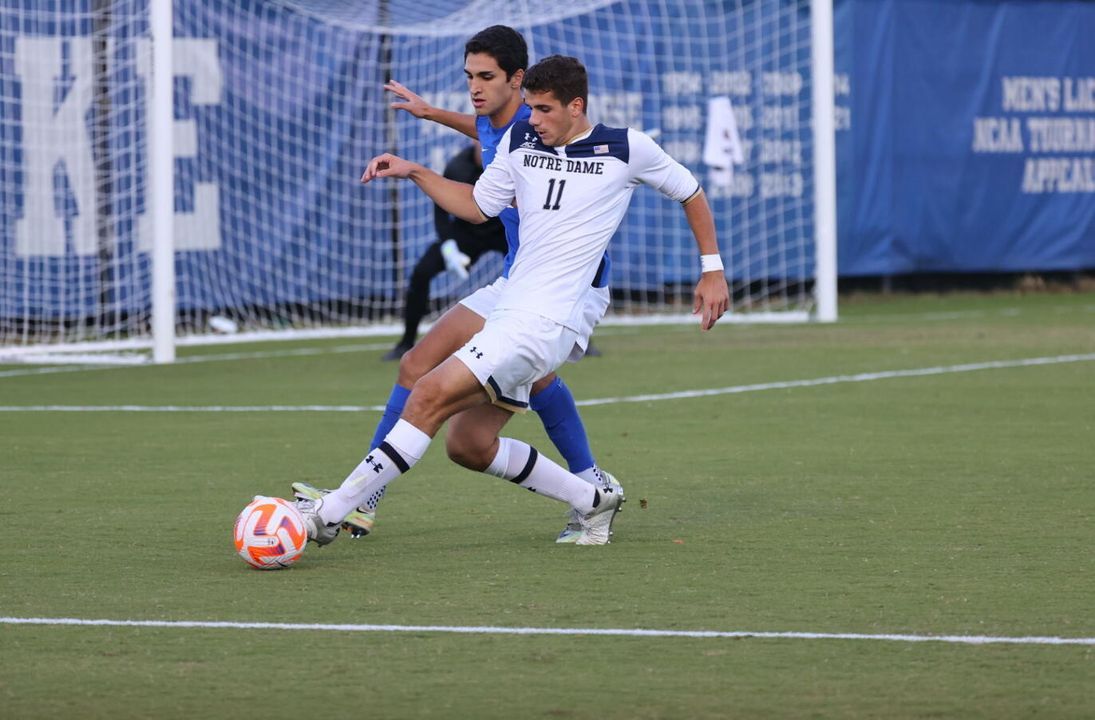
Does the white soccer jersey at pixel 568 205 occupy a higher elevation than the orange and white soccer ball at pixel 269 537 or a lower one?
higher

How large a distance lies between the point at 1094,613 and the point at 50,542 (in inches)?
136

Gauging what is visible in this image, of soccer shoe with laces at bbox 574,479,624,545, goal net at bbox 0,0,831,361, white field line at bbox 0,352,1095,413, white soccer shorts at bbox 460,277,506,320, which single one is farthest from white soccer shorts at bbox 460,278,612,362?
goal net at bbox 0,0,831,361

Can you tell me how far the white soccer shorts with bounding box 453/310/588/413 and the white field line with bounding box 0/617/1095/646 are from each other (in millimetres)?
1192

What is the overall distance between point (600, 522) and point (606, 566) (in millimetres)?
431

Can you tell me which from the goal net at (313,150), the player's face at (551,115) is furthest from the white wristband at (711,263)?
the goal net at (313,150)

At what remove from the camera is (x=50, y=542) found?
6.69 m

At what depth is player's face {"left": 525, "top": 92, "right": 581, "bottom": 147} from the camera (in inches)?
248

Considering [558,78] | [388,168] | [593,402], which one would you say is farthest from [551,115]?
[593,402]

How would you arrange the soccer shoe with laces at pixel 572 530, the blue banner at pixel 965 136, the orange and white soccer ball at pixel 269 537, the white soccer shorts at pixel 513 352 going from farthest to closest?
1. the blue banner at pixel 965 136
2. the soccer shoe with laces at pixel 572 530
3. the white soccer shorts at pixel 513 352
4. the orange and white soccer ball at pixel 269 537

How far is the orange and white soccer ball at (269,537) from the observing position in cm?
608

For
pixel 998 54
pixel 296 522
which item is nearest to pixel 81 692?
pixel 296 522

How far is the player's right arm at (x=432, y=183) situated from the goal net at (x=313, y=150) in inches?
310

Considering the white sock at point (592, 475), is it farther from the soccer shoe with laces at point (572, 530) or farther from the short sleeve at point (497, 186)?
the short sleeve at point (497, 186)

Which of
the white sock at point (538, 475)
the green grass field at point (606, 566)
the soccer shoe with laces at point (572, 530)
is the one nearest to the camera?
the green grass field at point (606, 566)
